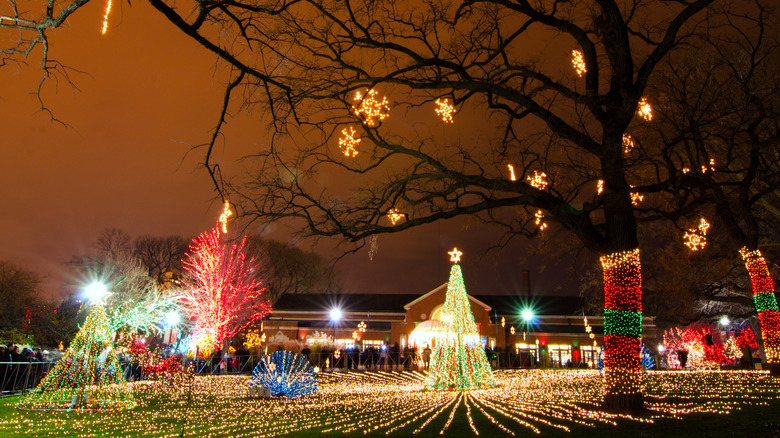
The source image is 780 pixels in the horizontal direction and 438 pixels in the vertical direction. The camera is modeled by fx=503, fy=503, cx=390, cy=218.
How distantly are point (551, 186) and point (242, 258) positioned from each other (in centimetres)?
3089

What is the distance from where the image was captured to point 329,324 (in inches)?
1932

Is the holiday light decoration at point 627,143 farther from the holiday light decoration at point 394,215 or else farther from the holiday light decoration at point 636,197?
the holiday light decoration at point 394,215

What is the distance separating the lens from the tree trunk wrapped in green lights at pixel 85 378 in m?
12.0

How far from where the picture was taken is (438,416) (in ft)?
31.1

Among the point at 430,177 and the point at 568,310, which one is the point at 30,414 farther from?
the point at 568,310

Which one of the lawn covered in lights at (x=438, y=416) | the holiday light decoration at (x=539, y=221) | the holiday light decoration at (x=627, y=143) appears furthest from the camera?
the holiday light decoration at (x=539, y=221)

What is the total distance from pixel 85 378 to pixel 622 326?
482 inches

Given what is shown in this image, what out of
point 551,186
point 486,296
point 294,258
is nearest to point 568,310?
point 486,296

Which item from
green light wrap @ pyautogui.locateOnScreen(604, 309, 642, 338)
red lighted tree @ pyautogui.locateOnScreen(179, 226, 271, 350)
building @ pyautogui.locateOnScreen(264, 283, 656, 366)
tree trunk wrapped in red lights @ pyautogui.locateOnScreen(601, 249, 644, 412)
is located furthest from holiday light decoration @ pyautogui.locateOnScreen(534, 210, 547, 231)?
building @ pyautogui.locateOnScreen(264, 283, 656, 366)

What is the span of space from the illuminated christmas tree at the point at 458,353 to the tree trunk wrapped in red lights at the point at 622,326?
20.6 feet

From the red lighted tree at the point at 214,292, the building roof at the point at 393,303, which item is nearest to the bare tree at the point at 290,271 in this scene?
the building roof at the point at 393,303

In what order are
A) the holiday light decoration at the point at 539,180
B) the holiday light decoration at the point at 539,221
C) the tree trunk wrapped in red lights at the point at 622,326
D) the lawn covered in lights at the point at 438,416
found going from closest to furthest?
the lawn covered in lights at the point at 438,416
the tree trunk wrapped in red lights at the point at 622,326
the holiday light decoration at the point at 539,180
the holiday light decoration at the point at 539,221

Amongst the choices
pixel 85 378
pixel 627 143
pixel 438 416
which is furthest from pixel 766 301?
pixel 85 378

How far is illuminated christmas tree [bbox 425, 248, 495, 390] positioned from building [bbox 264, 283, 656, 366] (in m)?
28.6
